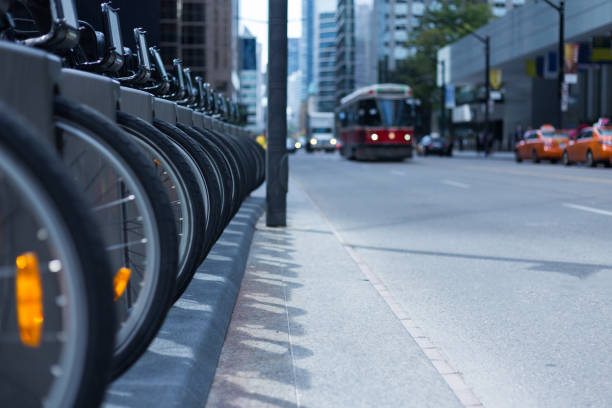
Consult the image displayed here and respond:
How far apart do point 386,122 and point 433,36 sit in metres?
52.1

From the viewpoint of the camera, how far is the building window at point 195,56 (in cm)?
10162

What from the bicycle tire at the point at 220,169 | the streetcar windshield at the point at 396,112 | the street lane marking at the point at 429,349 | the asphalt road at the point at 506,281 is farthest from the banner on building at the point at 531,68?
the bicycle tire at the point at 220,169

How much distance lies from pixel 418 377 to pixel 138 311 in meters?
1.58

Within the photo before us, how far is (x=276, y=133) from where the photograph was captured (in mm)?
10492

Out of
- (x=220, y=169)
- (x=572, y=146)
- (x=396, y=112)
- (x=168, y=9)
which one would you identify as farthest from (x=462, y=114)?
(x=220, y=169)

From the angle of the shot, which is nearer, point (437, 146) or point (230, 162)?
point (230, 162)

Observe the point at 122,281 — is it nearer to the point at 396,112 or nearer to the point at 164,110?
the point at 164,110

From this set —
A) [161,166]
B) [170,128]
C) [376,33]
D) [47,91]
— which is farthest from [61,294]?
[376,33]

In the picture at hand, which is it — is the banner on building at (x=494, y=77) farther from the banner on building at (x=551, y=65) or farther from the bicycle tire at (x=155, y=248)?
the bicycle tire at (x=155, y=248)

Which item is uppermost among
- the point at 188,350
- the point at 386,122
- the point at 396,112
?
the point at 396,112

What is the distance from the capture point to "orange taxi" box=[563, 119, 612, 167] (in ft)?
97.2

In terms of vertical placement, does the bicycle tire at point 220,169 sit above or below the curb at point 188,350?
above

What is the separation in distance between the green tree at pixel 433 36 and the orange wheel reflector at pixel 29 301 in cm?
8329

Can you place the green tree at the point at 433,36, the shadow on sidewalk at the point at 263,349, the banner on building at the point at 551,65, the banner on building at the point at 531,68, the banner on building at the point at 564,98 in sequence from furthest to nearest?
1. the green tree at the point at 433,36
2. the banner on building at the point at 531,68
3. the banner on building at the point at 551,65
4. the banner on building at the point at 564,98
5. the shadow on sidewalk at the point at 263,349
